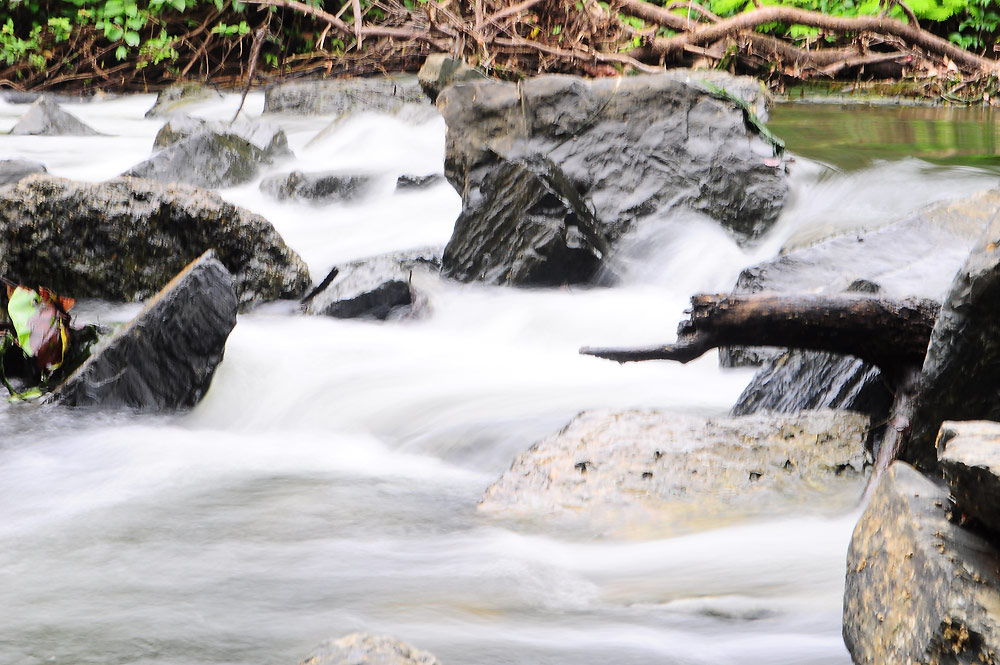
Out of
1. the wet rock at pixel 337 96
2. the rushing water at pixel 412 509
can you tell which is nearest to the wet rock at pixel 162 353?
the rushing water at pixel 412 509

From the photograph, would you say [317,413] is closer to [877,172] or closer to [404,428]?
[404,428]

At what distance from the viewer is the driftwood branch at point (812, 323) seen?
2357 millimetres

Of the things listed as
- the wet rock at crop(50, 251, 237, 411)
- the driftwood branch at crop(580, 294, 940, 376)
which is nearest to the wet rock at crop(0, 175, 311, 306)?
the wet rock at crop(50, 251, 237, 411)

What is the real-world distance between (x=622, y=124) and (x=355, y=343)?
7.13 feet

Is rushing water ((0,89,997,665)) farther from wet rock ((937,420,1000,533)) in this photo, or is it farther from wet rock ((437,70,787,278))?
wet rock ((937,420,1000,533))

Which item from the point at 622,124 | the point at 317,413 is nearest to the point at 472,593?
the point at 317,413

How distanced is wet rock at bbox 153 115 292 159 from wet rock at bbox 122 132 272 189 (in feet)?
0.29

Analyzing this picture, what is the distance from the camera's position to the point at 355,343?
4.52 m

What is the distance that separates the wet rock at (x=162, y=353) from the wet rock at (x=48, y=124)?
6632mm

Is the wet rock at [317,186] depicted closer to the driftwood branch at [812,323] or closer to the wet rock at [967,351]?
the driftwood branch at [812,323]

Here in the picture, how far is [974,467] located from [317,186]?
19.6 feet

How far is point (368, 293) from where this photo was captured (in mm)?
4785

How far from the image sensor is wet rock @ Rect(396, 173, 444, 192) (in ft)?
22.7

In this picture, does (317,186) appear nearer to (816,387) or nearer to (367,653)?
(816,387)
